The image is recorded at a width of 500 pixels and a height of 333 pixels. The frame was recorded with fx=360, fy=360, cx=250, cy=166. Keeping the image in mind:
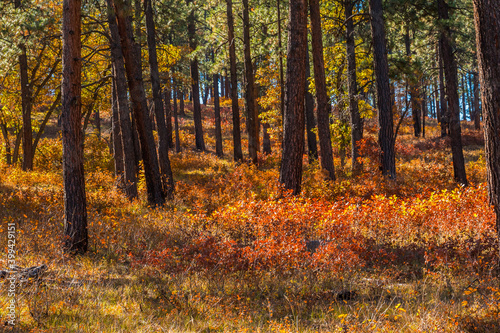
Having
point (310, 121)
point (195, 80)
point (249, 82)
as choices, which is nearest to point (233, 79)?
point (249, 82)

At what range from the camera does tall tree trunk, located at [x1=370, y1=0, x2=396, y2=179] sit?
37.8ft

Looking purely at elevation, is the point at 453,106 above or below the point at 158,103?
below

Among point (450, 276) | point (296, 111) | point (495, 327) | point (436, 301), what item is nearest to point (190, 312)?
point (436, 301)

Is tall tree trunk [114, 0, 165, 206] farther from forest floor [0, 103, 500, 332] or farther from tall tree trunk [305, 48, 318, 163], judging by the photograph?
tall tree trunk [305, 48, 318, 163]

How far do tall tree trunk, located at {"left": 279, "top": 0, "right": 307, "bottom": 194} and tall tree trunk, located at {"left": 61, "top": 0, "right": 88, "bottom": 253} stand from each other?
5102 millimetres

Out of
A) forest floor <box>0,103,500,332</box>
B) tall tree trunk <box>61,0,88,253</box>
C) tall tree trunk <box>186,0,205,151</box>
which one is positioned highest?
tall tree trunk <box>186,0,205,151</box>

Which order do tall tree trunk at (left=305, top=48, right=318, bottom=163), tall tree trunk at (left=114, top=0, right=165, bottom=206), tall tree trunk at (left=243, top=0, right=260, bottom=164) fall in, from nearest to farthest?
tall tree trunk at (left=114, top=0, right=165, bottom=206) → tall tree trunk at (left=243, top=0, right=260, bottom=164) → tall tree trunk at (left=305, top=48, right=318, bottom=163)

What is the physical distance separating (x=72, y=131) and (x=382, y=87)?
921 cm

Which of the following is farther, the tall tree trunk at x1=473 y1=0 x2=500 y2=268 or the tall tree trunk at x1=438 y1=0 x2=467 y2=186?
the tall tree trunk at x1=438 y1=0 x2=467 y2=186

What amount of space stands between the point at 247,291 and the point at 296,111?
5.70 m

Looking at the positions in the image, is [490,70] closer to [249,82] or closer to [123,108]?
[123,108]

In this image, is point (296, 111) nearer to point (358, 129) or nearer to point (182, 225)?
point (182, 225)

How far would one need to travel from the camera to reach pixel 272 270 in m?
5.61

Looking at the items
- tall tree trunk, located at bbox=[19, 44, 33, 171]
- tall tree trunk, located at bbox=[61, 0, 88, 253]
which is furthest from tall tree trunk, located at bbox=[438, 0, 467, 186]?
tall tree trunk, located at bbox=[19, 44, 33, 171]
